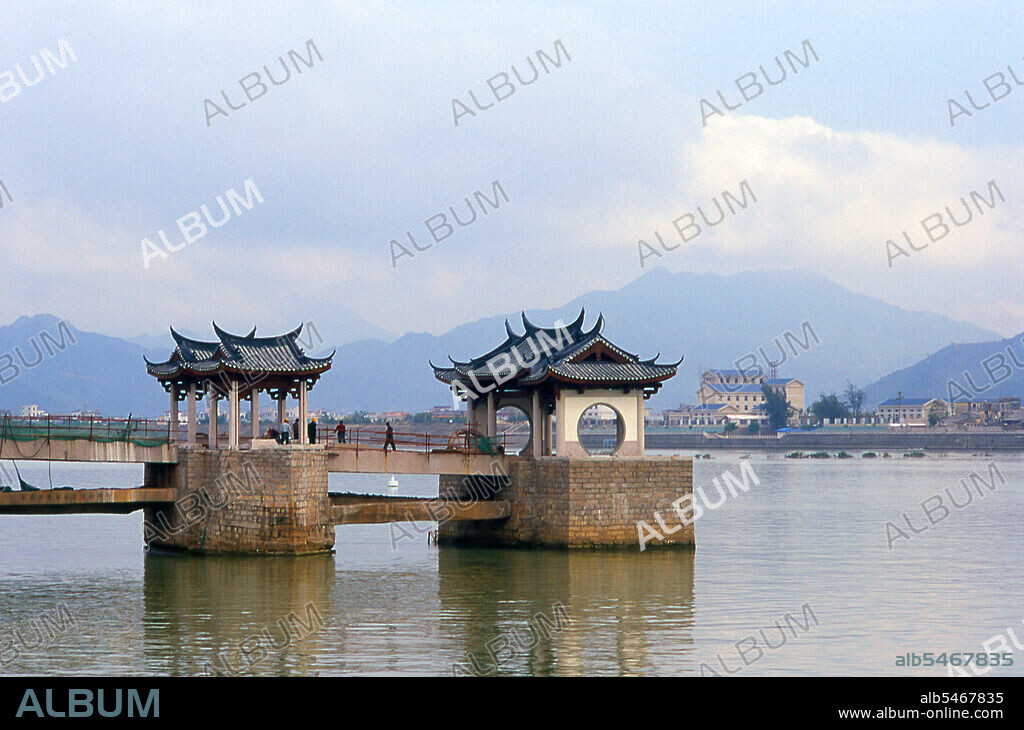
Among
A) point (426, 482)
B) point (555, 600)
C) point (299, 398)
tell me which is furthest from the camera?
point (426, 482)

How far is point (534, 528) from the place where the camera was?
30594 mm

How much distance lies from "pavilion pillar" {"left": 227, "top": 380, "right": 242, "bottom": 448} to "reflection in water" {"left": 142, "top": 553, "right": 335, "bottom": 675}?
2648mm

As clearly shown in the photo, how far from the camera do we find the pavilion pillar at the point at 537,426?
31.7 m

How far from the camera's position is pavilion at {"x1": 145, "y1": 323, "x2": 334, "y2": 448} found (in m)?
29.4

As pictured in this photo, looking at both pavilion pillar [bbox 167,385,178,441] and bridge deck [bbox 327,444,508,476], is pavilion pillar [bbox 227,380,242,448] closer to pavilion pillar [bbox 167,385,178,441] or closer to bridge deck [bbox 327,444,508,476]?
pavilion pillar [bbox 167,385,178,441]

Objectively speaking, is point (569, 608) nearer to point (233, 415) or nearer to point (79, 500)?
point (233, 415)

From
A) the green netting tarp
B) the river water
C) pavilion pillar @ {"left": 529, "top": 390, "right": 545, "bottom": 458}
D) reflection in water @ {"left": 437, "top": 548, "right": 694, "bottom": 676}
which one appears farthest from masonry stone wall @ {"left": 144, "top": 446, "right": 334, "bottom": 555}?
pavilion pillar @ {"left": 529, "top": 390, "right": 545, "bottom": 458}

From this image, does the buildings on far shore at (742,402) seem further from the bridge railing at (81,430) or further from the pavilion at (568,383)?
the bridge railing at (81,430)

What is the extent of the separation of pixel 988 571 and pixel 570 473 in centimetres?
966

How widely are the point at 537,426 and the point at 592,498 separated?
2.76 meters

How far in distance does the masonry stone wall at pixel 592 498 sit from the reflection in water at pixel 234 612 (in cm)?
501
